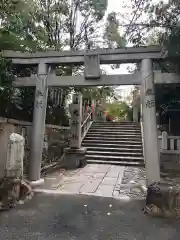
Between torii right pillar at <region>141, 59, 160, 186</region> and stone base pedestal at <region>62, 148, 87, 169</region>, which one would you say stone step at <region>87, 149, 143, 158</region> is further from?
torii right pillar at <region>141, 59, 160, 186</region>

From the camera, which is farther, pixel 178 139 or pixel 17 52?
pixel 178 139

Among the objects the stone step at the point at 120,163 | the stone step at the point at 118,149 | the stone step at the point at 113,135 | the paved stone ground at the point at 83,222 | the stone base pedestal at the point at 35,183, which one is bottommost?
the paved stone ground at the point at 83,222

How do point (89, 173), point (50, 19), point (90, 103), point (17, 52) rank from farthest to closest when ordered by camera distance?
point (90, 103), point (50, 19), point (89, 173), point (17, 52)

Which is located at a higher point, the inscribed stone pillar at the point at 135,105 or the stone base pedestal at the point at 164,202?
the inscribed stone pillar at the point at 135,105

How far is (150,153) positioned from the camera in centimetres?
604

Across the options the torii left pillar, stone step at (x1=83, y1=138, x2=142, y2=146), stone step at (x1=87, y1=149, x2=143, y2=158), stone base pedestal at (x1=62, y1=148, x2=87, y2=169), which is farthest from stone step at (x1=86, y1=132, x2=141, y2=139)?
the torii left pillar

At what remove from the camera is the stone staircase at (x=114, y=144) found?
1098 cm

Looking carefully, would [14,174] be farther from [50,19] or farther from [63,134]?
[50,19]

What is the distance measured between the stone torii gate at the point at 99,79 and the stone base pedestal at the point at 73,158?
3177 mm

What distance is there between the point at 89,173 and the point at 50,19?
8389 mm

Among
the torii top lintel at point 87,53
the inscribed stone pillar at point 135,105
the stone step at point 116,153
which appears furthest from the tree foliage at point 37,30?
the inscribed stone pillar at point 135,105

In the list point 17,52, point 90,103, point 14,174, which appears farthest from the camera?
point 90,103

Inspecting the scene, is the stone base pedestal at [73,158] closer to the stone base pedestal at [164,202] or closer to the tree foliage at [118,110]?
the stone base pedestal at [164,202]

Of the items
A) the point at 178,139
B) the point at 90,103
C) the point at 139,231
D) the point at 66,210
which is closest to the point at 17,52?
the point at 66,210
